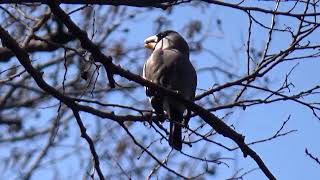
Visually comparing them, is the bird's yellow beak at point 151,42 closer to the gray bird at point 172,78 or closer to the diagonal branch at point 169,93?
the gray bird at point 172,78

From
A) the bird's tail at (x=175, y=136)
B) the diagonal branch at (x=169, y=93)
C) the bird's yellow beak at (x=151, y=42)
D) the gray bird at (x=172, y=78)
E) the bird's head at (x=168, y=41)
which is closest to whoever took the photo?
the diagonal branch at (x=169, y=93)

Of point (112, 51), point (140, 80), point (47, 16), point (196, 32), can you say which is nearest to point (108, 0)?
point (140, 80)

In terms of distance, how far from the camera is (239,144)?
3861mm

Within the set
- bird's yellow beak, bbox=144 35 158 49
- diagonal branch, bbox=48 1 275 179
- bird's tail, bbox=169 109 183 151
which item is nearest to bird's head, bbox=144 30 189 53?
bird's yellow beak, bbox=144 35 158 49

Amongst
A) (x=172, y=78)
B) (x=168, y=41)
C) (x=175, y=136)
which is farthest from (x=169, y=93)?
(x=168, y=41)

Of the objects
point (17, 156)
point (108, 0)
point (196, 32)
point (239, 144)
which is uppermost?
point (196, 32)

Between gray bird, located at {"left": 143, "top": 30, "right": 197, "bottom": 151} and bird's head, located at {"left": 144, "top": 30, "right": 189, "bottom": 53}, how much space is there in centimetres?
2

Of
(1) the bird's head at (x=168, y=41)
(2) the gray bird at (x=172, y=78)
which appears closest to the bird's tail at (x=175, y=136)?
(2) the gray bird at (x=172, y=78)

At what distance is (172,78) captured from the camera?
16.2 ft

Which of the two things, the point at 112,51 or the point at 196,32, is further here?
the point at 112,51

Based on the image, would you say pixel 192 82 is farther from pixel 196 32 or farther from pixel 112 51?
pixel 112 51

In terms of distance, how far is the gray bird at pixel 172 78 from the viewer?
457cm

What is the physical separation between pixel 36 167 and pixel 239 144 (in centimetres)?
704

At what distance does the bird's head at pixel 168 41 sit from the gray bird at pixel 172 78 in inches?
0.7
